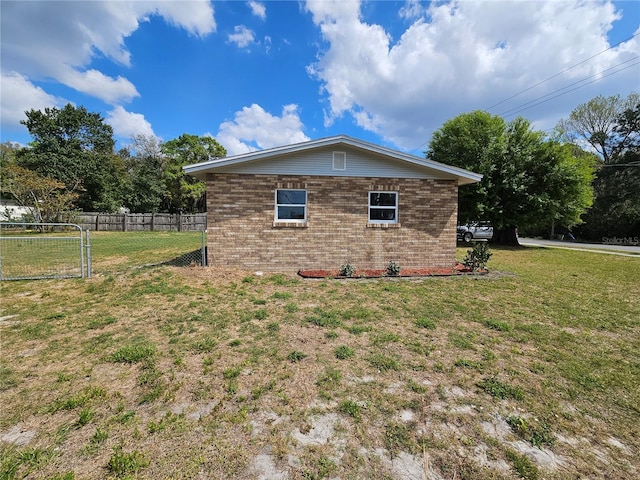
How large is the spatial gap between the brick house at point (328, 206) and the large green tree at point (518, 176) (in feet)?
28.3

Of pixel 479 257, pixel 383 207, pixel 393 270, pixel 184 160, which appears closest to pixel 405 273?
pixel 393 270

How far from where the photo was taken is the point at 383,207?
8.90 m

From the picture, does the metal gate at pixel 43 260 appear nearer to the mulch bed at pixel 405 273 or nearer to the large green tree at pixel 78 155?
the mulch bed at pixel 405 273

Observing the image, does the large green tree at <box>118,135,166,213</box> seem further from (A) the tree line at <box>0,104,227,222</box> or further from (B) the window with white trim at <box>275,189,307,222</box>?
(B) the window with white trim at <box>275,189,307,222</box>

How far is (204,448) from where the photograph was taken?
212cm

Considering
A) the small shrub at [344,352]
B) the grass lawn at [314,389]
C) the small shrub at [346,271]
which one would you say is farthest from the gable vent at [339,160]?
the small shrub at [344,352]

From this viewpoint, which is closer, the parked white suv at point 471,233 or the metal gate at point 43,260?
the metal gate at point 43,260

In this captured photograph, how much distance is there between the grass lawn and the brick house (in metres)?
2.97

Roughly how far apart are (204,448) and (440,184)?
8936 mm

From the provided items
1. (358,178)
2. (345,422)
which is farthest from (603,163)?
(345,422)

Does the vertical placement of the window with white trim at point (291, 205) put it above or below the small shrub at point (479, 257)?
above

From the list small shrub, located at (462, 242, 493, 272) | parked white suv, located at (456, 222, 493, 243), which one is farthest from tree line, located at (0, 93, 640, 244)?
small shrub, located at (462, 242, 493, 272)

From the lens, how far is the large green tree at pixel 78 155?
27.3m

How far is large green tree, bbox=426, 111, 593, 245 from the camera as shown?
1565 cm
